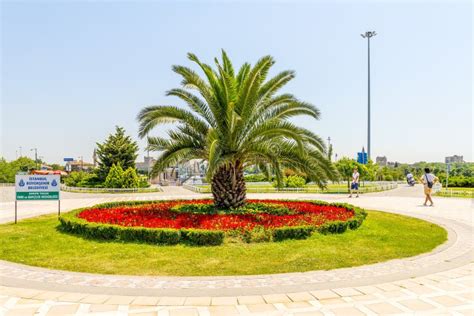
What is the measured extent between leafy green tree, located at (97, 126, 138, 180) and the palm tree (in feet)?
102

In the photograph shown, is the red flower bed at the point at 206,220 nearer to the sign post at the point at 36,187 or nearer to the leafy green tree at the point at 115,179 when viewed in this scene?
the sign post at the point at 36,187

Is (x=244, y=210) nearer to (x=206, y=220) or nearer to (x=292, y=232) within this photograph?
(x=206, y=220)

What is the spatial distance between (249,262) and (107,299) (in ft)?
9.94

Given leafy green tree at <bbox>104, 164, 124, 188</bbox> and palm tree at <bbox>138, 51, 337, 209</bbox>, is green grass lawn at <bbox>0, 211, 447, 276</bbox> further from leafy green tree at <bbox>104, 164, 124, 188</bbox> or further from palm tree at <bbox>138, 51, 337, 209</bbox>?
leafy green tree at <bbox>104, 164, 124, 188</bbox>

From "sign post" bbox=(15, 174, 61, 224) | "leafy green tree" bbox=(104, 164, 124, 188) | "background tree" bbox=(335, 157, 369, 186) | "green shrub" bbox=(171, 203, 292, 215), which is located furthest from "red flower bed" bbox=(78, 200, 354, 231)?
"leafy green tree" bbox=(104, 164, 124, 188)

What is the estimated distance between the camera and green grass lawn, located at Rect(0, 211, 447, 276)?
279 inches

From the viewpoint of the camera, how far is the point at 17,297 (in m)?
5.48

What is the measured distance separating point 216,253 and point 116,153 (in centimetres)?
3763

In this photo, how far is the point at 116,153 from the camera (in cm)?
4288

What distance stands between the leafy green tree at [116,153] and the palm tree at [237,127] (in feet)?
102

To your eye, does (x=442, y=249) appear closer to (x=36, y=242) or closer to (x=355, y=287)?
(x=355, y=287)

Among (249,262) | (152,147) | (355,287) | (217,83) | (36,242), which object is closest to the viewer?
(355,287)

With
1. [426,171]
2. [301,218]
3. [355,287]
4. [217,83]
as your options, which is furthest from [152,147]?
[426,171]

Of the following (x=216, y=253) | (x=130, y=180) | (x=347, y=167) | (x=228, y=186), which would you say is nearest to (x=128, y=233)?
(x=216, y=253)
